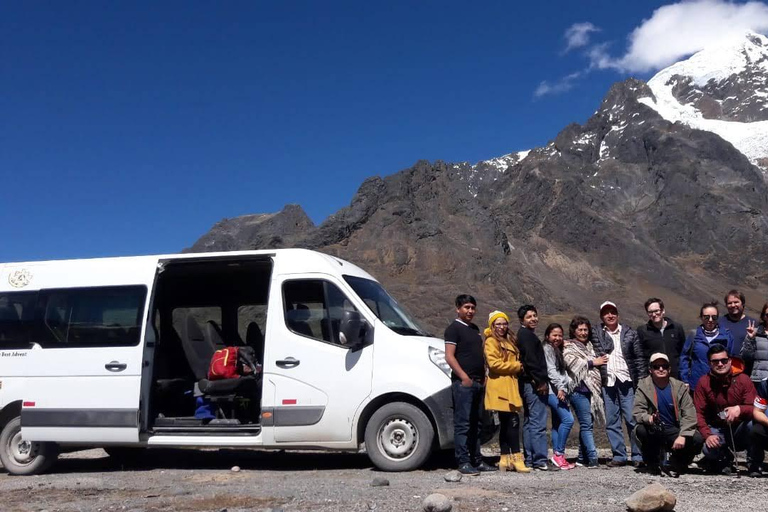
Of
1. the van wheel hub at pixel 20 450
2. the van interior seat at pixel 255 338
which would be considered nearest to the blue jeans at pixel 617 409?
the van interior seat at pixel 255 338

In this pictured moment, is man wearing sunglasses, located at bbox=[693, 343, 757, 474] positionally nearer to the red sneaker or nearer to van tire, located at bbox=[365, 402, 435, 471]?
the red sneaker

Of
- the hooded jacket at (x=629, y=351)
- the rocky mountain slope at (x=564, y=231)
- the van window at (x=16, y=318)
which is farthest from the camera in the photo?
the rocky mountain slope at (x=564, y=231)

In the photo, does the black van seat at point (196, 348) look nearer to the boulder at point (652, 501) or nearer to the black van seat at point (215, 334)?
the black van seat at point (215, 334)

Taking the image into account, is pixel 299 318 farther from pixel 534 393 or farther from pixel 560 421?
pixel 560 421

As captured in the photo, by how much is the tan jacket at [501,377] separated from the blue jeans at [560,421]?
666mm

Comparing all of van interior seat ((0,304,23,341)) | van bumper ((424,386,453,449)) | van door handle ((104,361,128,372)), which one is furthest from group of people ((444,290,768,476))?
van interior seat ((0,304,23,341))

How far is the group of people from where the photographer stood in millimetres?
7945

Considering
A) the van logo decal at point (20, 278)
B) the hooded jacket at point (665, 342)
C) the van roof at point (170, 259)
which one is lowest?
the hooded jacket at point (665, 342)

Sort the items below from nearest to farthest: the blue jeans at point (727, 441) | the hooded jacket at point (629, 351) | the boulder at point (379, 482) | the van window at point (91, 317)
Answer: the boulder at point (379, 482)
the blue jeans at point (727, 441)
the hooded jacket at point (629, 351)
the van window at point (91, 317)

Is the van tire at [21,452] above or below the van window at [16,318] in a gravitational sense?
below

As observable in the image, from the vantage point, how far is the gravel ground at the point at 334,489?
21.2 ft

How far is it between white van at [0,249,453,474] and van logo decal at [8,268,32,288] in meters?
0.02

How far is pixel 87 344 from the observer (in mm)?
9344

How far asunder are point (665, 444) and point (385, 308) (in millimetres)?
3598
